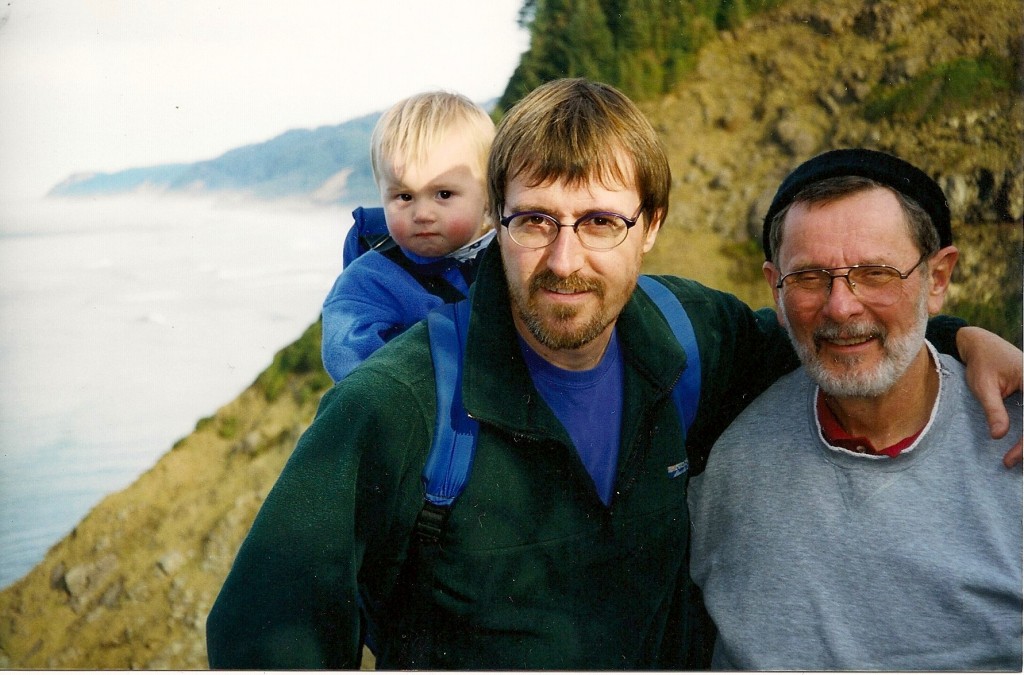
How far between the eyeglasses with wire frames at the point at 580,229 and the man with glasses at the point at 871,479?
0.52m

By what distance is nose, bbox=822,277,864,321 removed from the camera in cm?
231

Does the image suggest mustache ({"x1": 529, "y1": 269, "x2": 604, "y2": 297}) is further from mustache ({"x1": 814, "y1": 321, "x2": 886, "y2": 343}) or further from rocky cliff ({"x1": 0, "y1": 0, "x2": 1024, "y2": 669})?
rocky cliff ({"x1": 0, "y1": 0, "x2": 1024, "y2": 669})

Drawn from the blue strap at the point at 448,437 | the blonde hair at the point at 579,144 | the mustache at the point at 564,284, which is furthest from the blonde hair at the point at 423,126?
the blue strap at the point at 448,437

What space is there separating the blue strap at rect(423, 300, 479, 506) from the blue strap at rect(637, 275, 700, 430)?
2.16 ft

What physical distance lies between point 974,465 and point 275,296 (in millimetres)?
3256

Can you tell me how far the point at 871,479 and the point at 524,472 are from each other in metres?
0.91

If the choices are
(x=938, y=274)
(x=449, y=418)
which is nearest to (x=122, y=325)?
(x=449, y=418)

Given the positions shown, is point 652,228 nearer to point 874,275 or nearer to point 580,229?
point 580,229

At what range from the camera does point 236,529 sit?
514 cm

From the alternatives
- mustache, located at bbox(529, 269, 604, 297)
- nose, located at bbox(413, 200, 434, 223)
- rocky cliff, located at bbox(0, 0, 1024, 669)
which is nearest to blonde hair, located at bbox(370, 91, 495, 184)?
nose, located at bbox(413, 200, 434, 223)

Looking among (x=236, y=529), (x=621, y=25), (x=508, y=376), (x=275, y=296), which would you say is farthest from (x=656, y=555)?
(x=236, y=529)

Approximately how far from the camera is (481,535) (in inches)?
83.0

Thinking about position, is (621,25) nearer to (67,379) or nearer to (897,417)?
(897,417)

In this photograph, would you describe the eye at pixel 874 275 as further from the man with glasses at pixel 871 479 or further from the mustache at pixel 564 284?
the mustache at pixel 564 284
